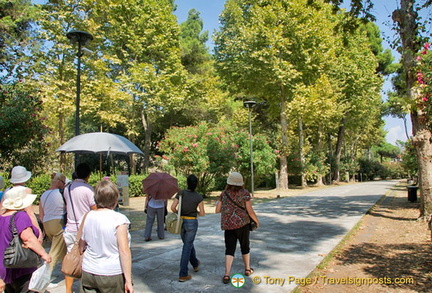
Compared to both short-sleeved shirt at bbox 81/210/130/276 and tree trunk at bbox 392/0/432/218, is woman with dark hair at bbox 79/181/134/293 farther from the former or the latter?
tree trunk at bbox 392/0/432/218

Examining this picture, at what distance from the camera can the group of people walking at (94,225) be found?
2748 millimetres

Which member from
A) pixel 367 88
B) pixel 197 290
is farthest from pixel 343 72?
pixel 197 290

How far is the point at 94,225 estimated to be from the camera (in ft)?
9.18

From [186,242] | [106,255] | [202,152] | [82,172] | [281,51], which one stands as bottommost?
[186,242]

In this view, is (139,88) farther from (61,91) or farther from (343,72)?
(343,72)

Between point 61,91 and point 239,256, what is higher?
point 61,91

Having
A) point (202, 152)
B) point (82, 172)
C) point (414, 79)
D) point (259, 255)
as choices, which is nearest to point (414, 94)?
point (414, 79)

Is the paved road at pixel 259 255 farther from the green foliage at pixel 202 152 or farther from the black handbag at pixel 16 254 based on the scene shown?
the green foliage at pixel 202 152

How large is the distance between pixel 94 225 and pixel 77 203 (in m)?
1.73

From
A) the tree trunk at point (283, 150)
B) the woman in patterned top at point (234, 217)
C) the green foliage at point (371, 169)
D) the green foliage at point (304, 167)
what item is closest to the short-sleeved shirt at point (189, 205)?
the woman in patterned top at point (234, 217)

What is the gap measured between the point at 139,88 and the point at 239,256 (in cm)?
2219

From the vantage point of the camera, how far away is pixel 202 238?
827cm

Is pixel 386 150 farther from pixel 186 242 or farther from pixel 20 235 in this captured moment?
pixel 20 235

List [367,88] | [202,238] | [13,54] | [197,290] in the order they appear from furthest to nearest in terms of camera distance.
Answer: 1. [367,88]
2. [13,54]
3. [202,238]
4. [197,290]
